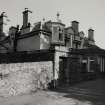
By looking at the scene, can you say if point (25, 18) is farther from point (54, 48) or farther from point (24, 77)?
point (24, 77)

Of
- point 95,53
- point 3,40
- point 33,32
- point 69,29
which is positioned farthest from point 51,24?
point 3,40

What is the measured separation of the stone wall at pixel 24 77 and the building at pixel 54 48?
1172mm

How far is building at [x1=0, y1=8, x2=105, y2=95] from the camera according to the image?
1528 cm

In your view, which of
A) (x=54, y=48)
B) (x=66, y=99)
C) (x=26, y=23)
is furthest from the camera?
(x=26, y=23)

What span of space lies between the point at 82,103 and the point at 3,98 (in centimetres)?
561

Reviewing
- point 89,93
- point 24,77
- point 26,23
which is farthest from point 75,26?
point 24,77

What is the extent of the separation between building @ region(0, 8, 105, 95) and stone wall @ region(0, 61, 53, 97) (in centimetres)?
117

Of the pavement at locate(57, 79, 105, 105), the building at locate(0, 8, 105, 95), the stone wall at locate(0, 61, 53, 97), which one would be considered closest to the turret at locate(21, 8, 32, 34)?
the building at locate(0, 8, 105, 95)

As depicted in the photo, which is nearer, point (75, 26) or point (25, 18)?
point (25, 18)

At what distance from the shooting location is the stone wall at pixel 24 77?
10461 millimetres

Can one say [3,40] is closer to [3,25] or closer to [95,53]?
[3,25]

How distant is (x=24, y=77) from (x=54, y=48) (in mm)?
4546

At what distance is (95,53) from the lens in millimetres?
18578

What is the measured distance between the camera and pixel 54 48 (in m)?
14.5
